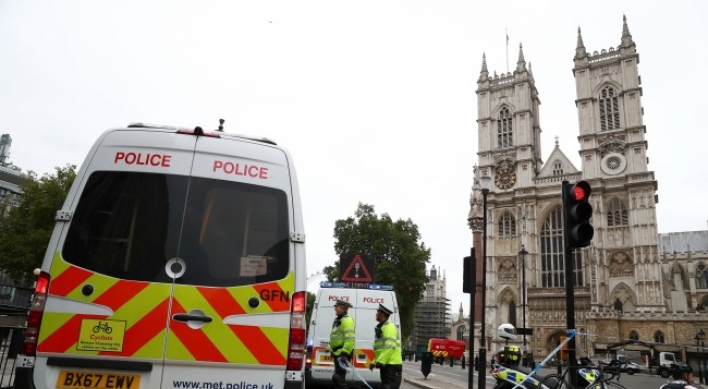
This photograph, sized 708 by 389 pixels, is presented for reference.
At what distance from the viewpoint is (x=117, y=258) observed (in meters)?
3.54

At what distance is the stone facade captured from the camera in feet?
143

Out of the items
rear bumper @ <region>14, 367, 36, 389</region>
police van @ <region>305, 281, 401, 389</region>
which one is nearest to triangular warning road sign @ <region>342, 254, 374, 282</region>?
police van @ <region>305, 281, 401, 389</region>

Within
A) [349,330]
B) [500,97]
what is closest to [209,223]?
[349,330]

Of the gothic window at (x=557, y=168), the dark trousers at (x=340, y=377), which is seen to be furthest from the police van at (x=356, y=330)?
the gothic window at (x=557, y=168)

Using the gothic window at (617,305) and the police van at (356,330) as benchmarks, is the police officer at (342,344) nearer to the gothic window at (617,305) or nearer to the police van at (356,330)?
the police van at (356,330)

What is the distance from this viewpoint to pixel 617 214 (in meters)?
47.9

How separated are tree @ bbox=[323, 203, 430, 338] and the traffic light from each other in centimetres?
3331

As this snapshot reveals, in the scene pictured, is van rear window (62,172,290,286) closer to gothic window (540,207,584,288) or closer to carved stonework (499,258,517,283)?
gothic window (540,207,584,288)

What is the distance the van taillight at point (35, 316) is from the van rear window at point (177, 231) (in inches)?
8.9

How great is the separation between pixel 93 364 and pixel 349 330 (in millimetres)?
4400

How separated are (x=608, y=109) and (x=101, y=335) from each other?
2188 inches

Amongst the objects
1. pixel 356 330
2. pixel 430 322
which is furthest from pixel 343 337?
pixel 430 322

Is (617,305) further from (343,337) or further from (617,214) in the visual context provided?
(343,337)

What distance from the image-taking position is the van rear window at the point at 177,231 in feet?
11.6
